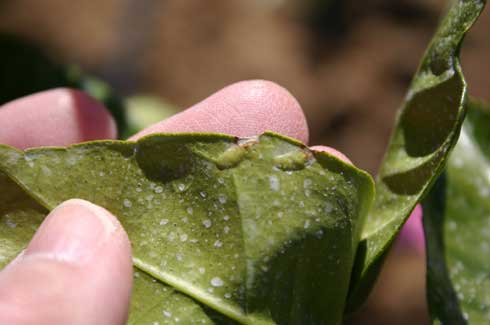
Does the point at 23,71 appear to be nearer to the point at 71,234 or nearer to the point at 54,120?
the point at 54,120

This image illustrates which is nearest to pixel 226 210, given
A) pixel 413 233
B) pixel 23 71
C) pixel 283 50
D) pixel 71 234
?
pixel 71 234

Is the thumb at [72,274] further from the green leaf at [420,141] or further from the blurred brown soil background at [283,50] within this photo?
the blurred brown soil background at [283,50]

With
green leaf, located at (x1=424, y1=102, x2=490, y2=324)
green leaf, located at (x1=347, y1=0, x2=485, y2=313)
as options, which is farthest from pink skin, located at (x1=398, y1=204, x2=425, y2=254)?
green leaf, located at (x1=347, y1=0, x2=485, y2=313)

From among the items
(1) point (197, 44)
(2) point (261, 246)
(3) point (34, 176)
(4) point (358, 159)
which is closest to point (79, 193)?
(3) point (34, 176)

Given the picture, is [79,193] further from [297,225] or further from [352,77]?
[352,77]

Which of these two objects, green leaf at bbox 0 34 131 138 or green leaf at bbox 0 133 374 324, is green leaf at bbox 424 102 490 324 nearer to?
green leaf at bbox 0 133 374 324

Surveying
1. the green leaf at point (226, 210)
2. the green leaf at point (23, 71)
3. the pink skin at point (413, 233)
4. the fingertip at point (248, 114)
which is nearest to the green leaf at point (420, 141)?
the green leaf at point (226, 210)
